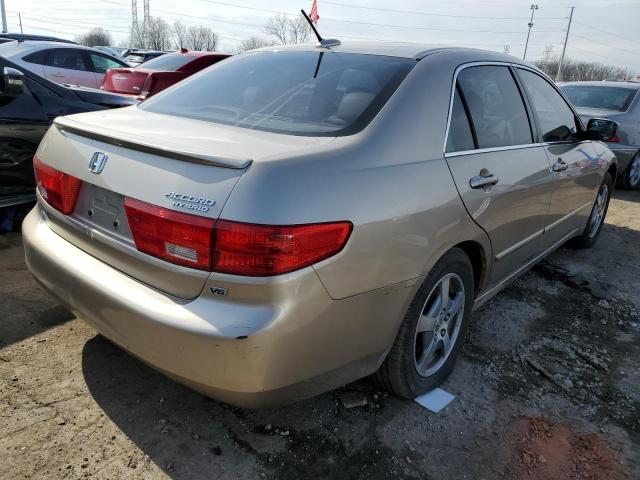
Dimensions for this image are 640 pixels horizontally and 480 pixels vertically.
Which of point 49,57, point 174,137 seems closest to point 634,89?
point 174,137

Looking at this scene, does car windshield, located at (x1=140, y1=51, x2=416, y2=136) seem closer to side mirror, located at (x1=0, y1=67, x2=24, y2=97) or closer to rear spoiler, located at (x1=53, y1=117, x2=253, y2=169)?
rear spoiler, located at (x1=53, y1=117, x2=253, y2=169)

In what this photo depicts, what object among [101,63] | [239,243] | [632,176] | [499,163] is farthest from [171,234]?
[101,63]

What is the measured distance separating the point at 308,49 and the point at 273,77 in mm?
392

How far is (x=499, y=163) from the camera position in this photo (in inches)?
105

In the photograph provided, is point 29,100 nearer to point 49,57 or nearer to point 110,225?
point 110,225

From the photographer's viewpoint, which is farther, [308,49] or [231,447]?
[308,49]

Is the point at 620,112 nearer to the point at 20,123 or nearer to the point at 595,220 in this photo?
the point at 595,220

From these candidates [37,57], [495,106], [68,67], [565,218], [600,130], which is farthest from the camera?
[68,67]

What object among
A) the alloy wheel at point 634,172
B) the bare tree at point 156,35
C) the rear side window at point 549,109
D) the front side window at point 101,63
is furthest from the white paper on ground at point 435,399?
the bare tree at point 156,35

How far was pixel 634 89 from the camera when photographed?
7891 mm

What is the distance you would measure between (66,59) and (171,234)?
11059 millimetres

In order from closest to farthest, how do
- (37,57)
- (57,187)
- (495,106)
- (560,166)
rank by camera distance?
(57,187) → (495,106) → (560,166) → (37,57)

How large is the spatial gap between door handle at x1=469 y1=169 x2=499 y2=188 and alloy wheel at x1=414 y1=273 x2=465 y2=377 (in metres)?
0.43

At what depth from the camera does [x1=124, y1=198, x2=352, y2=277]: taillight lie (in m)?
1.61
